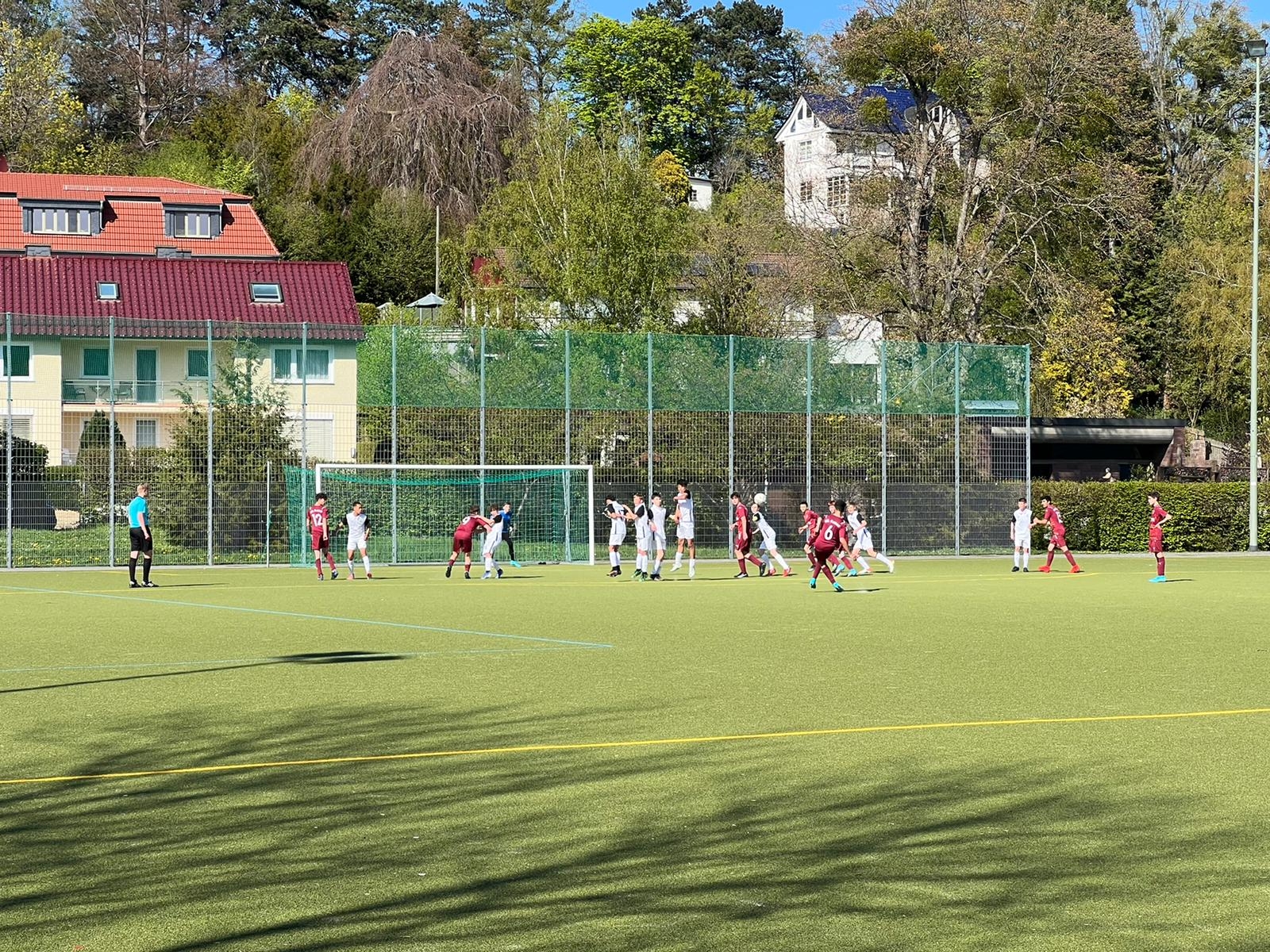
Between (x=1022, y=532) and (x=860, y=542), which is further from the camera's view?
(x=1022, y=532)

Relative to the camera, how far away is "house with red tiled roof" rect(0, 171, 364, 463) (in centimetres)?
3462

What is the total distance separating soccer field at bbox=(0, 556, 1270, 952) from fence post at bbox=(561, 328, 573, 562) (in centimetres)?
1699

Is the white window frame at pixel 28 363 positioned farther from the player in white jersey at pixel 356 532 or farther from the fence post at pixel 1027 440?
the fence post at pixel 1027 440

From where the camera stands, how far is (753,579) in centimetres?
3097

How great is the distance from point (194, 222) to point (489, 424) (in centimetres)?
3399

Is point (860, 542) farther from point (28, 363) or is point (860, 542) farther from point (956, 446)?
point (28, 363)

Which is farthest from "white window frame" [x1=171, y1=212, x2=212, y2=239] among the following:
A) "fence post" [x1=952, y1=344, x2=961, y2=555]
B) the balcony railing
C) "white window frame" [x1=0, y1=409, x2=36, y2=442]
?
"fence post" [x1=952, y1=344, x2=961, y2=555]

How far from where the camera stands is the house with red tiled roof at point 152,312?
3462cm

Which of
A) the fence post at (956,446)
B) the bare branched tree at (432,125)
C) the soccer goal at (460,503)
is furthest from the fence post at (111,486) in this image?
the bare branched tree at (432,125)

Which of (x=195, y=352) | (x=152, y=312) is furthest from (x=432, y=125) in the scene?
(x=195, y=352)

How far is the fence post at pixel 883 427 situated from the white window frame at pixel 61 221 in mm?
37139

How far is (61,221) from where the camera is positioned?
65312mm

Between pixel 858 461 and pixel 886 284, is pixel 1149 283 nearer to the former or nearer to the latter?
pixel 886 284

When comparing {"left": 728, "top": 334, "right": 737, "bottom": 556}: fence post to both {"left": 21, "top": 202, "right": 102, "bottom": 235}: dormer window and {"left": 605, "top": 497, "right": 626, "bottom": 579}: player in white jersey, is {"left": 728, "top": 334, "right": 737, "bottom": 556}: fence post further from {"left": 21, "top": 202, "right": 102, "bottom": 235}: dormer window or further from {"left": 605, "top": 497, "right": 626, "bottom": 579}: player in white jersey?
{"left": 21, "top": 202, "right": 102, "bottom": 235}: dormer window
